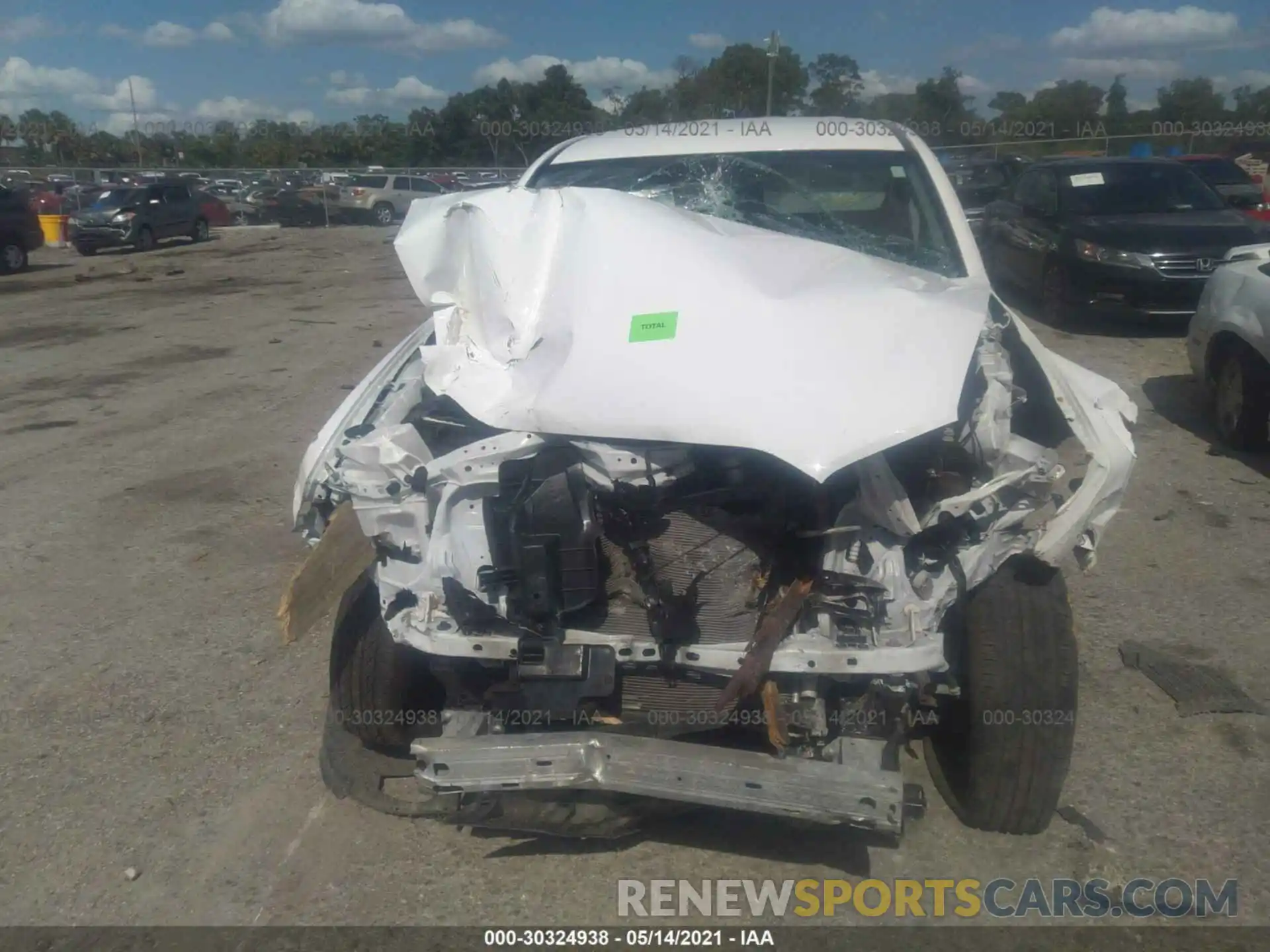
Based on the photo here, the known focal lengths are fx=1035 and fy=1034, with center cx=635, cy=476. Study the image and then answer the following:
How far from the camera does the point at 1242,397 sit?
6.20 m

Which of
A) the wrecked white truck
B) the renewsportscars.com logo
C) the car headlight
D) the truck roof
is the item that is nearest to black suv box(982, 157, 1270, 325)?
the car headlight

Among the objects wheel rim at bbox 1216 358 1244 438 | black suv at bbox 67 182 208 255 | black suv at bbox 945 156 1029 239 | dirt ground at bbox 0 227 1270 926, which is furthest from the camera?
black suv at bbox 67 182 208 255

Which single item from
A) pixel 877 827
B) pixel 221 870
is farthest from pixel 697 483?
pixel 221 870

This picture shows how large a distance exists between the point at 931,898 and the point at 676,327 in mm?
1696

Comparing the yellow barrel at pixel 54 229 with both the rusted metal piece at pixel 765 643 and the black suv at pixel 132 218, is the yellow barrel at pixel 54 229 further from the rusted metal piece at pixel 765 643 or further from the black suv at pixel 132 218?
the rusted metal piece at pixel 765 643

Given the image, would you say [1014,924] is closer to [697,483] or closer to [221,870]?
[697,483]

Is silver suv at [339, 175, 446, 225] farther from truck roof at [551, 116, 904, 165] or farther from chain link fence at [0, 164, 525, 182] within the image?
truck roof at [551, 116, 904, 165]

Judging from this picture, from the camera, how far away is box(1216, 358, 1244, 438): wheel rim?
20.5 feet

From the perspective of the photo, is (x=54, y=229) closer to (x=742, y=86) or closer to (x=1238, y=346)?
(x=742, y=86)

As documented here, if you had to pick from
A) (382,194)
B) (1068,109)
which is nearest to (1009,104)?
(1068,109)

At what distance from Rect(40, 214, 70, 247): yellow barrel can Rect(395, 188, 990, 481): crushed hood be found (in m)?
24.9

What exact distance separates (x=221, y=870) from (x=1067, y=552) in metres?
2.51

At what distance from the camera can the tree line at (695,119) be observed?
14.6 meters

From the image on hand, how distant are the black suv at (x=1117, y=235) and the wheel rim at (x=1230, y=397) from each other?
9.83 ft
